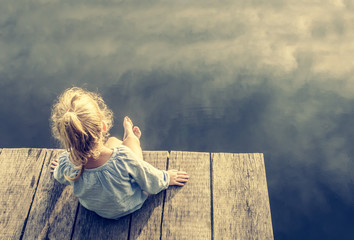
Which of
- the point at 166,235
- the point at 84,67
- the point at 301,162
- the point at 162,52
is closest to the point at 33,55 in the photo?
the point at 84,67

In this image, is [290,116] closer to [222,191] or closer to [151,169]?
[222,191]

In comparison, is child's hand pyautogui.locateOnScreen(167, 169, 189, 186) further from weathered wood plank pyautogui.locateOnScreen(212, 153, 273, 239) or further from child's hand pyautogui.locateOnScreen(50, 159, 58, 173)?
child's hand pyautogui.locateOnScreen(50, 159, 58, 173)

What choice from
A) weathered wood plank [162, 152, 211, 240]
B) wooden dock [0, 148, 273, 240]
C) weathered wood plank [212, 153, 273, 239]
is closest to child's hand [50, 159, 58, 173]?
wooden dock [0, 148, 273, 240]

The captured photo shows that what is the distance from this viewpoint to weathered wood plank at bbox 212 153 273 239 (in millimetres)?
1982

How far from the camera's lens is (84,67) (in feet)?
12.0

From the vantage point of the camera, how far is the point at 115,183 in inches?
70.5

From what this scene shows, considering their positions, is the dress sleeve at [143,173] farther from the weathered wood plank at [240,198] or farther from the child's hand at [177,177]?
the weathered wood plank at [240,198]

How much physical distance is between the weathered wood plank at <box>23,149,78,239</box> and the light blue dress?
0.21 metres

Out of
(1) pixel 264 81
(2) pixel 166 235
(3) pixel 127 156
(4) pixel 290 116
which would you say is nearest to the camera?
(3) pixel 127 156

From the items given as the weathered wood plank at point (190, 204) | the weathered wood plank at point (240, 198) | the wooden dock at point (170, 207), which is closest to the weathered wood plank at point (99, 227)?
the wooden dock at point (170, 207)

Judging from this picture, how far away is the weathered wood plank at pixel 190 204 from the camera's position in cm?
199

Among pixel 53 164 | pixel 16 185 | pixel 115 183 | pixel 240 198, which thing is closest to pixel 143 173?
pixel 115 183

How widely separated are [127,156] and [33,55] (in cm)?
260

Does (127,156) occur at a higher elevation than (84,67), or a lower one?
higher
